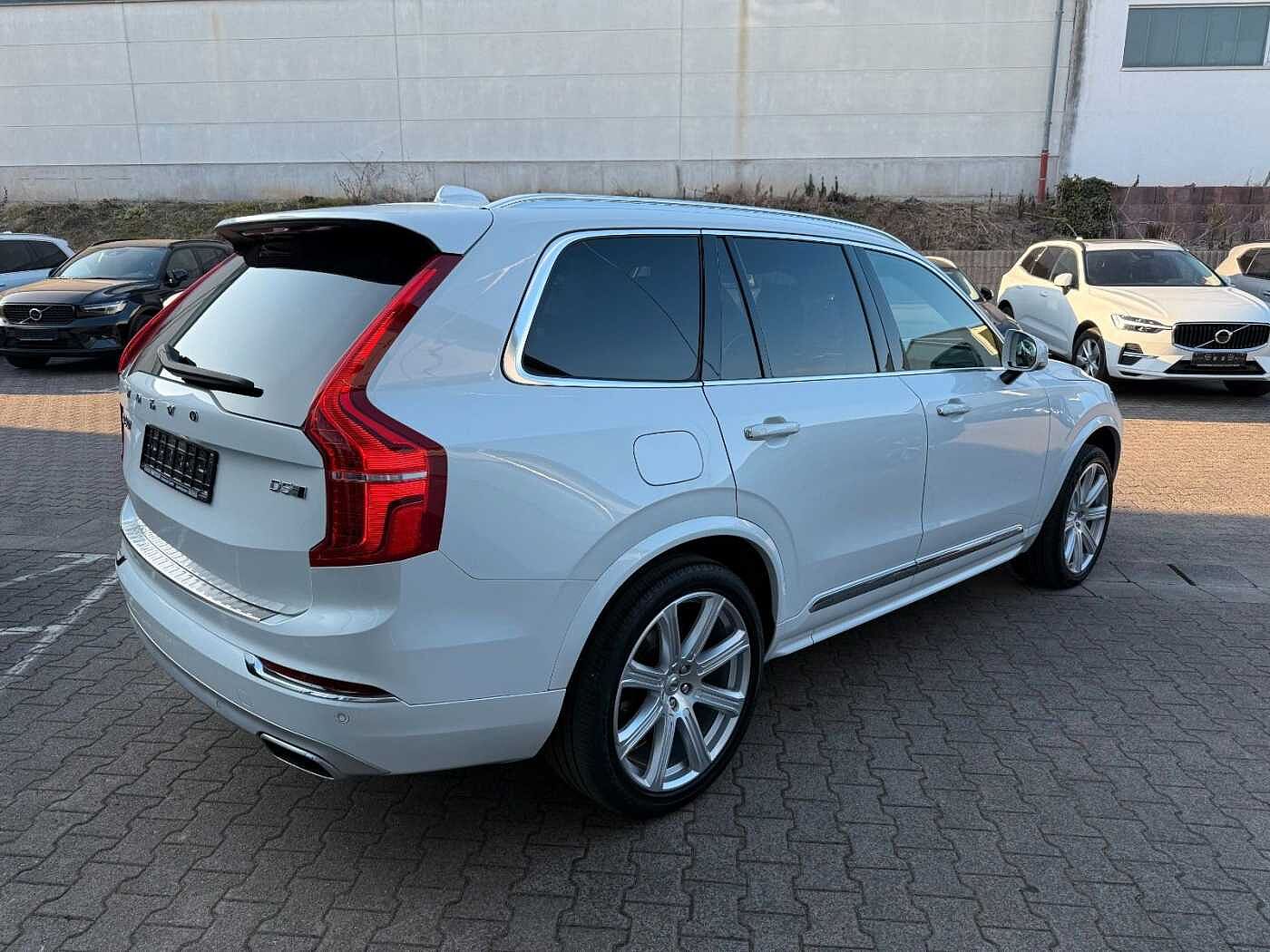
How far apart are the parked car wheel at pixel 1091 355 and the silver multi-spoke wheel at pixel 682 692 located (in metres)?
9.22

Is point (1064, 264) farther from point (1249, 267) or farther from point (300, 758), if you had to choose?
point (300, 758)

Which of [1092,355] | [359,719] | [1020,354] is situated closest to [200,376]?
[359,719]

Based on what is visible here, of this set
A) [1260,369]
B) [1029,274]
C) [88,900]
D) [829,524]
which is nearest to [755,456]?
[829,524]

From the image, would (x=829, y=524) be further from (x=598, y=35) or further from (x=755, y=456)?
(x=598, y=35)

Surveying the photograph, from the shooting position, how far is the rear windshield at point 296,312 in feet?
7.87

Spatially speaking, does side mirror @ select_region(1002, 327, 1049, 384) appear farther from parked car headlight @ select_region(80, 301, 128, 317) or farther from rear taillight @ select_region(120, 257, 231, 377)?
parked car headlight @ select_region(80, 301, 128, 317)

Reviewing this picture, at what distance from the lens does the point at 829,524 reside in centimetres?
334

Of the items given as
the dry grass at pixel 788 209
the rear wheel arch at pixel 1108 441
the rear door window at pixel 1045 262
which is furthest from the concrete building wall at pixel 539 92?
the rear wheel arch at pixel 1108 441

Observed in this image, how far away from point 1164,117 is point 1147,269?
1413 cm

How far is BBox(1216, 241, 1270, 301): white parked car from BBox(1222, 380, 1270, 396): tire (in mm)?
2540

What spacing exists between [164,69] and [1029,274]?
2358cm

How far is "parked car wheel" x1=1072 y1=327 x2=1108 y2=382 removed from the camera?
11.0 metres

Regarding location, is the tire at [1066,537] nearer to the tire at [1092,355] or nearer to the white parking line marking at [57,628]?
the white parking line marking at [57,628]

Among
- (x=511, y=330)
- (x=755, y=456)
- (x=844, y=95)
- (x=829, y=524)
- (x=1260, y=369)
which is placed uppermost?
(x=844, y=95)
